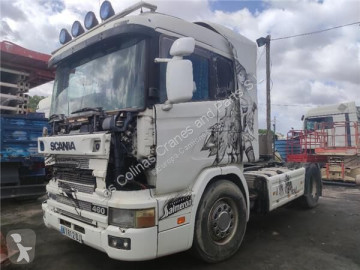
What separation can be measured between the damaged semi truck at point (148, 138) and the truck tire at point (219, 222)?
0.01 metres

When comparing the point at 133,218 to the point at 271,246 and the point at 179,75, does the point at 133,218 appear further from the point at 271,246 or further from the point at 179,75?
the point at 271,246

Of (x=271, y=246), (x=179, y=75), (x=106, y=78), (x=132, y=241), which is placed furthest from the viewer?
(x=271, y=246)

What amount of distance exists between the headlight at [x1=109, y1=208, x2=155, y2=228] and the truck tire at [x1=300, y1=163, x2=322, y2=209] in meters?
4.74

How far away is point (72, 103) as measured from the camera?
4016 millimetres

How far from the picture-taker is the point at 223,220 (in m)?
3.95

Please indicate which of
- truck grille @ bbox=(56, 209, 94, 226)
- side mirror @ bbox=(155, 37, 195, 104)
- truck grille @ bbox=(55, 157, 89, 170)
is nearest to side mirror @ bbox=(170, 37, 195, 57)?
side mirror @ bbox=(155, 37, 195, 104)

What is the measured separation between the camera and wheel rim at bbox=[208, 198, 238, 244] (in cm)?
383

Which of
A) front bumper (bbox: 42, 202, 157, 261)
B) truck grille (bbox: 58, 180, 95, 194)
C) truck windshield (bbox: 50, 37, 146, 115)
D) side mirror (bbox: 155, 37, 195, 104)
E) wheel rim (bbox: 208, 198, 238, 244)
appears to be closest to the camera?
front bumper (bbox: 42, 202, 157, 261)

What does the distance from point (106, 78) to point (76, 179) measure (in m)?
1.24

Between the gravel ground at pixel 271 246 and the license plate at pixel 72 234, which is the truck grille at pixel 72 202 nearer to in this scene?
the license plate at pixel 72 234

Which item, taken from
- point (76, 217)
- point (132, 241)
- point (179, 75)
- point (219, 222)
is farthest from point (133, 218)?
point (179, 75)

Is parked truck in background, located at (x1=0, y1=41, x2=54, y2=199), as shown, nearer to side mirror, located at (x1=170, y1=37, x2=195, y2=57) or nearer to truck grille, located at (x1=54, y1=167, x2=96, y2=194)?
truck grille, located at (x1=54, y1=167, x2=96, y2=194)

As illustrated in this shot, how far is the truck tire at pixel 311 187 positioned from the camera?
266 inches

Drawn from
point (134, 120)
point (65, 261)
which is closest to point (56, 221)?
point (65, 261)
